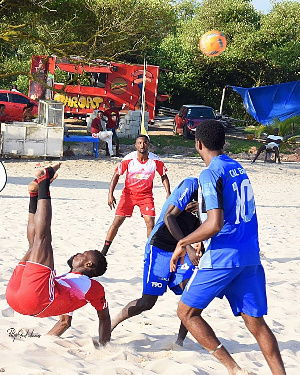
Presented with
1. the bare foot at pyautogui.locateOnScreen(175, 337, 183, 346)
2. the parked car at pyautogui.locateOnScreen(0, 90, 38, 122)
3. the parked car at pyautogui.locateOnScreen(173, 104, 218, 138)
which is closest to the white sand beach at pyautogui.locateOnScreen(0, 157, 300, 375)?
the bare foot at pyautogui.locateOnScreen(175, 337, 183, 346)

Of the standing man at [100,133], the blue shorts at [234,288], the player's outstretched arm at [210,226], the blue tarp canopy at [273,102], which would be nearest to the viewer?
the player's outstretched arm at [210,226]

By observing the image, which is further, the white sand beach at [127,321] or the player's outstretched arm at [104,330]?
the player's outstretched arm at [104,330]

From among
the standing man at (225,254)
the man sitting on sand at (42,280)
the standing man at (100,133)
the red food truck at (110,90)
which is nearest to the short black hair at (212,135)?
the standing man at (225,254)

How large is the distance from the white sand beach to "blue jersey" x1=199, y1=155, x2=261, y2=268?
34.5 inches

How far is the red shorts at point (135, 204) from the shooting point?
7477 mm

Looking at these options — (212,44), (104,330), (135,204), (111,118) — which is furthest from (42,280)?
(111,118)

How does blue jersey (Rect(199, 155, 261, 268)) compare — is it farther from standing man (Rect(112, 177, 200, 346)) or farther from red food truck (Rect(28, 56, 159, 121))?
red food truck (Rect(28, 56, 159, 121))

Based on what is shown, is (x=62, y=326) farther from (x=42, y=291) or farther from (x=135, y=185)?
(x=135, y=185)

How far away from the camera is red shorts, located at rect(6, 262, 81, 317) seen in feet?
12.7

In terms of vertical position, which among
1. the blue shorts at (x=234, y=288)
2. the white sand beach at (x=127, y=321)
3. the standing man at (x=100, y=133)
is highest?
the blue shorts at (x=234, y=288)

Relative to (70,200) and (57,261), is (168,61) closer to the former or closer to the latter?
(70,200)

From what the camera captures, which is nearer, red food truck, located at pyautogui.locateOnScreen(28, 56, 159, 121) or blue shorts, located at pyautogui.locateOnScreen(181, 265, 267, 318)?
blue shorts, located at pyautogui.locateOnScreen(181, 265, 267, 318)

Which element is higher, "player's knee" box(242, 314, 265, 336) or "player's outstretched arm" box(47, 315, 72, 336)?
"player's knee" box(242, 314, 265, 336)

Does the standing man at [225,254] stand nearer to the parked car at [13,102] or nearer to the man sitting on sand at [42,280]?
the man sitting on sand at [42,280]
